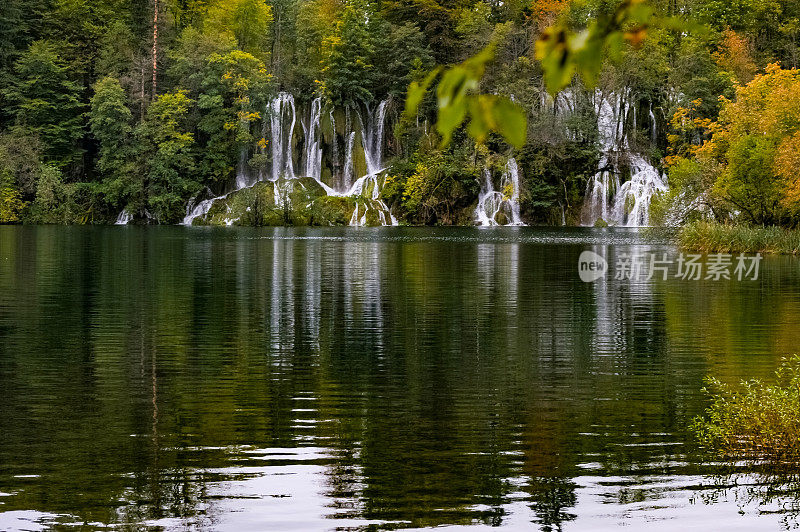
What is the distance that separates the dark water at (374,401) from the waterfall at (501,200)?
40930 millimetres

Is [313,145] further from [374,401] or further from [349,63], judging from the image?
[374,401]

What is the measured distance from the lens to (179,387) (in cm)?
1235

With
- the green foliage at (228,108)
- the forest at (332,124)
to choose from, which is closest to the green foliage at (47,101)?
the forest at (332,124)

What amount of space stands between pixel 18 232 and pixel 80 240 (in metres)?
9.88

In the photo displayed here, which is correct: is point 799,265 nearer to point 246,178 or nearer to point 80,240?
point 80,240

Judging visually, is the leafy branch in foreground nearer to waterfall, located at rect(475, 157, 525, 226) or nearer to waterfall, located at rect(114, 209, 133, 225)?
waterfall, located at rect(475, 157, 525, 226)

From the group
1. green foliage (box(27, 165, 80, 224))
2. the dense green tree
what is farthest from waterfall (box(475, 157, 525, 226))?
green foliage (box(27, 165, 80, 224))

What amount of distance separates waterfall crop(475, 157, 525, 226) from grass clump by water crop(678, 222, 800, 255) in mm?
28488

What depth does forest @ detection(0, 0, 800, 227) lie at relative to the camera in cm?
6769

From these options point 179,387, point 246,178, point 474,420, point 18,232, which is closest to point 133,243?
point 18,232

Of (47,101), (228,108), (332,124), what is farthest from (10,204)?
(332,124)

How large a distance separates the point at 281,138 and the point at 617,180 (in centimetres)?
2384

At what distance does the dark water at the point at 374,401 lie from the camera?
7551 mm

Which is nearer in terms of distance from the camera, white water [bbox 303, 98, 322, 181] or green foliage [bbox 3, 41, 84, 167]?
green foliage [bbox 3, 41, 84, 167]
